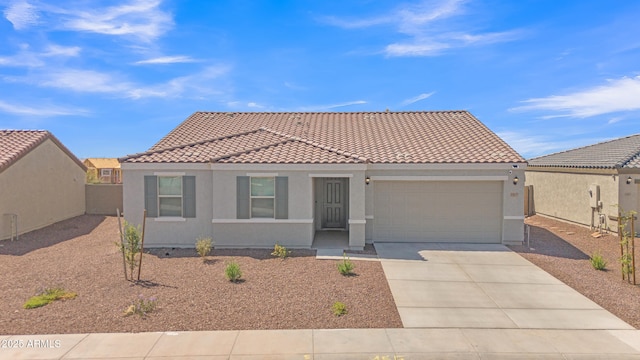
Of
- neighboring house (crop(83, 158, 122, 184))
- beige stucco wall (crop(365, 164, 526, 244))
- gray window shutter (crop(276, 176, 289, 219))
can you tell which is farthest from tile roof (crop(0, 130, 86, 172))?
neighboring house (crop(83, 158, 122, 184))

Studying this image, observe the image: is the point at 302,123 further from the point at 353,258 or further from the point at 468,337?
the point at 468,337

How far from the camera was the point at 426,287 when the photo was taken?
8.86 m

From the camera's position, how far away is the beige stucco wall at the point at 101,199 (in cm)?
2088

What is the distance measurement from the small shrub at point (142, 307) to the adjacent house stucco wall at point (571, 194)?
15.1 metres

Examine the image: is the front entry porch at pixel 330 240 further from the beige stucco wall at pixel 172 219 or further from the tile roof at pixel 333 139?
the beige stucco wall at pixel 172 219

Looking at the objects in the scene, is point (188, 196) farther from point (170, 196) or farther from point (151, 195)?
point (151, 195)

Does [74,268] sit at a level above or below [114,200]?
below

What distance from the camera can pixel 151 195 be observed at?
12508 mm

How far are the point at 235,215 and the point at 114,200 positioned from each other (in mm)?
11844

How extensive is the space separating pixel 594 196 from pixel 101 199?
23.8 m

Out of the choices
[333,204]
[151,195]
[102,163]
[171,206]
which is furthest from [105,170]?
[333,204]

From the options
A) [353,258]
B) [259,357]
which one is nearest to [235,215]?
[353,258]

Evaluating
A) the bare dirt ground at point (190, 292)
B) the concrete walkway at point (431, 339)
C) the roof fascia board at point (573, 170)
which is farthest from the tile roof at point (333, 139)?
the concrete walkway at point (431, 339)

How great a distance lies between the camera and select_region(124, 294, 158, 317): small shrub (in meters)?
7.13
